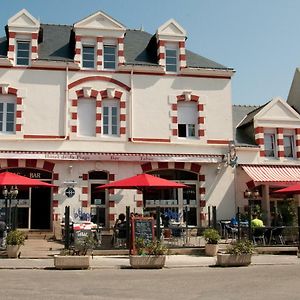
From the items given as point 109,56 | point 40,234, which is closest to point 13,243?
point 40,234

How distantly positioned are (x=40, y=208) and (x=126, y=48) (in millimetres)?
9278

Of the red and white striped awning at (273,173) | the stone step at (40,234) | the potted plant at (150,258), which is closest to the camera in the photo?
the potted plant at (150,258)

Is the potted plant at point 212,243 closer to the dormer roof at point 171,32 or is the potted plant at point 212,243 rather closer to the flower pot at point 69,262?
the flower pot at point 69,262

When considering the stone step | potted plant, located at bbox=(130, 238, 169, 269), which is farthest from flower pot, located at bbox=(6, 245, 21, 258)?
the stone step

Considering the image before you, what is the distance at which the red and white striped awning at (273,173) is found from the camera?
24.5 meters

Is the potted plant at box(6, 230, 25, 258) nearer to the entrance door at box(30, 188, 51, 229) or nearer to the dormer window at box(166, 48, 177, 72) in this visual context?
the entrance door at box(30, 188, 51, 229)

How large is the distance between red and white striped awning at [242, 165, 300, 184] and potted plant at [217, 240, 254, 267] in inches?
349

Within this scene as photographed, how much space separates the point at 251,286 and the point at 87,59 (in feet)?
53.9

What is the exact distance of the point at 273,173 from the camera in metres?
25.2

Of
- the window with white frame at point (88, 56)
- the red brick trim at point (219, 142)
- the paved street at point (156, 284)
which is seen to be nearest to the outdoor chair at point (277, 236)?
the paved street at point (156, 284)

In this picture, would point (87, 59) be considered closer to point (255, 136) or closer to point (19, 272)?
point (255, 136)

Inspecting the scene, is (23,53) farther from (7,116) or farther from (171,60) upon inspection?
(171,60)

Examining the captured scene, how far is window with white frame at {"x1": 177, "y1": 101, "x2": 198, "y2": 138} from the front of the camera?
2534cm

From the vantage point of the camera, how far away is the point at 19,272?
14000 millimetres
